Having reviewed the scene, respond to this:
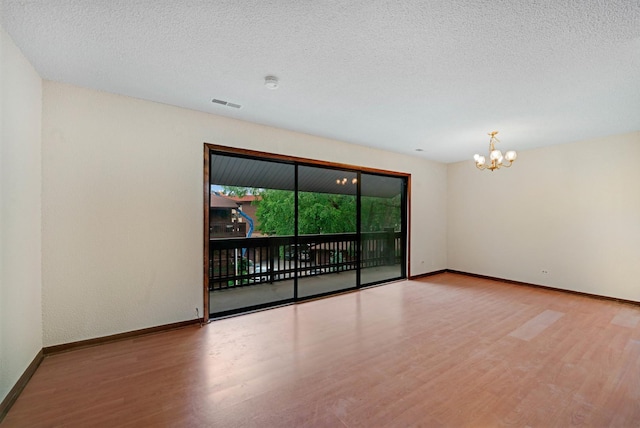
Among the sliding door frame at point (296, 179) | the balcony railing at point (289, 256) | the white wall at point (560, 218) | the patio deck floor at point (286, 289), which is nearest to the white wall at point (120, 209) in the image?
the sliding door frame at point (296, 179)

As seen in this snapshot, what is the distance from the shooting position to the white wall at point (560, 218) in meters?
4.23

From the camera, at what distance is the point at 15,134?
2.09 m

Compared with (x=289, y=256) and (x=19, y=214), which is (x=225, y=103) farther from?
(x=289, y=256)

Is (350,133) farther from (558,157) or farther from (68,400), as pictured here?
(68,400)

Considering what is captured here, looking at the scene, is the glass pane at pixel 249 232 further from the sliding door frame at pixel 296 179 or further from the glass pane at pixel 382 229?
the glass pane at pixel 382 229

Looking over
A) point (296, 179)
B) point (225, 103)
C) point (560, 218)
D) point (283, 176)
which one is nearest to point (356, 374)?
point (296, 179)

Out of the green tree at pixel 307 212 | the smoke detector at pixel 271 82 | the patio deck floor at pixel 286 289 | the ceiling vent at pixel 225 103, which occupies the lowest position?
the patio deck floor at pixel 286 289

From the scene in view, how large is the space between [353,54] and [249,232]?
3.30 metres

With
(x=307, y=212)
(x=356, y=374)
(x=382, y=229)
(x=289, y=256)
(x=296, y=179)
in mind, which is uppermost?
(x=296, y=179)

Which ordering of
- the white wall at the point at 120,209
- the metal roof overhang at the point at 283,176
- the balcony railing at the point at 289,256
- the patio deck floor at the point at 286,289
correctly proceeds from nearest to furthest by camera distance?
1. the white wall at the point at 120,209
2. the metal roof overhang at the point at 283,176
3. the patio deck floor at the point at 286,289
4. the balcony railing at the point at 289,256

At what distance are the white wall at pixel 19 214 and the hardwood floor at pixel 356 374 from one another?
1.17ft

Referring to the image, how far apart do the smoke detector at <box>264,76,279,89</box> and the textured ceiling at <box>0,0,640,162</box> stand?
7 centimetres

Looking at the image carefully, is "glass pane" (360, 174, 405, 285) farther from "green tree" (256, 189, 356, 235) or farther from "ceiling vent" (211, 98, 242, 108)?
"ceiling vent" (211, 98, 242, 108)

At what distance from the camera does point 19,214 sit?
216cm
